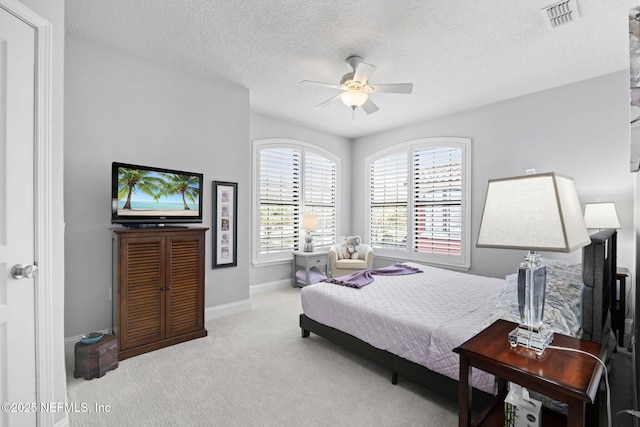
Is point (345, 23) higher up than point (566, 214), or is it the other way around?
point (345, 23)

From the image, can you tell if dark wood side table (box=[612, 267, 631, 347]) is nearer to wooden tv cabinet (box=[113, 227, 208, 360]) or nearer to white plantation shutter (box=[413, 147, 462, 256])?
white plantation shutter (box=[413, 147, 462, 256])

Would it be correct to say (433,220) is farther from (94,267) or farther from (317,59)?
(94,267)

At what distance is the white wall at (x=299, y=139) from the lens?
485 centimetres

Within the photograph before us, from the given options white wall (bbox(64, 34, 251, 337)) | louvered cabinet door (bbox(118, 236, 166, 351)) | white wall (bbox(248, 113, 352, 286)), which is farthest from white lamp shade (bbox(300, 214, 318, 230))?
louvered cabinet door (bbox(118, 236, 166, 351))

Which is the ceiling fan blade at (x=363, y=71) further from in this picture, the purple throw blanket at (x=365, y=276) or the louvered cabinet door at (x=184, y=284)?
the louvered cabinet door at (x=184, y=284)

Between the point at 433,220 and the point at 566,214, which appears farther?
the point at 433,220

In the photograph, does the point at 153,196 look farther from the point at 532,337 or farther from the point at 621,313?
the point at 621,313

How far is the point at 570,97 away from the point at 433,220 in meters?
2.39

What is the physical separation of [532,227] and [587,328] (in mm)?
895

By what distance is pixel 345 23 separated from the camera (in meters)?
2.48

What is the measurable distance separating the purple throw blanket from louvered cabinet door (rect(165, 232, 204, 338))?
1.40 m

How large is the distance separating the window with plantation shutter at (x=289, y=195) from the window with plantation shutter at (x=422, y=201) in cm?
93

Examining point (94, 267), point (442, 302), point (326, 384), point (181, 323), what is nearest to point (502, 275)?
point (442, 302)

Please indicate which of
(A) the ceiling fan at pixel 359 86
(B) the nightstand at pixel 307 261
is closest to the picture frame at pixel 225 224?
(B) the nightstand at pixel 307 261
